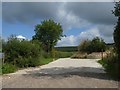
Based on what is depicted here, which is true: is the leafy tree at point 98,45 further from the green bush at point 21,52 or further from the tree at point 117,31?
the tree at point 117,31

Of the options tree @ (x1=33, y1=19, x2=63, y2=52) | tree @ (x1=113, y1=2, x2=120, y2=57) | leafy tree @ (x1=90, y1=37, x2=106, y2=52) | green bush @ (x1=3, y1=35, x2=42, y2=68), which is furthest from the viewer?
tree @ (x1=33, y1=19, x2=63, y2=52)

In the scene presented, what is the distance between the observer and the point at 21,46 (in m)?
24.7

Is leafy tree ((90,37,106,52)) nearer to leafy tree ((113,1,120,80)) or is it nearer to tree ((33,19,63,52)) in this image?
tree ((33,19,63,52))

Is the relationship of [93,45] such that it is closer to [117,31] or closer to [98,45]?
[98,45]

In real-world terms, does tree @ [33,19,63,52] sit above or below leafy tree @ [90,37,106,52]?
above

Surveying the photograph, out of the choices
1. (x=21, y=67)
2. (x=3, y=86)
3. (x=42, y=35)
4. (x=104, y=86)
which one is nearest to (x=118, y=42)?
(x=104, y=86)

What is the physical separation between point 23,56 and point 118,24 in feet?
35.9

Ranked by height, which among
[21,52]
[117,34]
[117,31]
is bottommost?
[21,52]

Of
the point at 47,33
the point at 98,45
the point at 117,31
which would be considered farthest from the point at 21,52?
the point at 47,33

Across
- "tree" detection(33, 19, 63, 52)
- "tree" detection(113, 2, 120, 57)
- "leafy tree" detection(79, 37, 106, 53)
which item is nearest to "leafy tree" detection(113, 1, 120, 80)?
"tree" detection(113, 2, 120, 57)

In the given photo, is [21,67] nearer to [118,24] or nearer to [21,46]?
[21,46]

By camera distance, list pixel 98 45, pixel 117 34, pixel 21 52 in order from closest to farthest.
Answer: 1. pixel 117 34
2. pixel 21 52
3. pixel 98 45

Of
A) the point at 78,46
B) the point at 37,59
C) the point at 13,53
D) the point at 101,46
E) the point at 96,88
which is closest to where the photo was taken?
the point at 96,88

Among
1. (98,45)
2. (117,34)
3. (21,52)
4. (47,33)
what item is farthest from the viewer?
(47,33)
